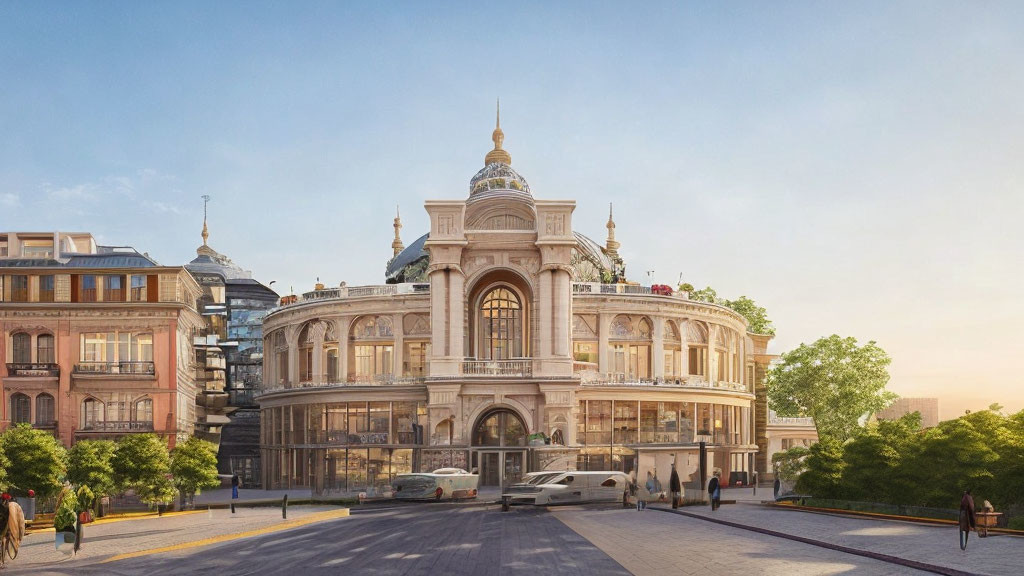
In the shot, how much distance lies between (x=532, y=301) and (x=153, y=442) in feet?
103

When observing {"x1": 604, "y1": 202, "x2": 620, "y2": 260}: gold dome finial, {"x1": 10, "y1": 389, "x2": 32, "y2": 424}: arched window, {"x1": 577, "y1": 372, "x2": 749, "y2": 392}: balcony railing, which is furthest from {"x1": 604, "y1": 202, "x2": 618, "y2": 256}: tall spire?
{"x1": 10, "y1": 389, "x2": 32, "y2": 424}: arched window

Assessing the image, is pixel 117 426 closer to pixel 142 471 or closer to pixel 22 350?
pixel 22 350

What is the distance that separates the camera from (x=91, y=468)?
175 feet

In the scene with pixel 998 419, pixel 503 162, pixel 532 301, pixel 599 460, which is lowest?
pixel 599 460

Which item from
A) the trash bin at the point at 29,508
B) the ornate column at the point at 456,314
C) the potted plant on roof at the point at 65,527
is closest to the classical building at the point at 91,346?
the trash bin at the point at 29,508

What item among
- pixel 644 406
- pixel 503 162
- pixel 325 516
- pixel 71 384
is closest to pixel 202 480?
pixel 325 516

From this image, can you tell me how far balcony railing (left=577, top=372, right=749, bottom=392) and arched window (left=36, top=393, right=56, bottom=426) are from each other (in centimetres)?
3938

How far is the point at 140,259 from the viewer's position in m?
74.1

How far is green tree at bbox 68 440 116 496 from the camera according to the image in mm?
53219

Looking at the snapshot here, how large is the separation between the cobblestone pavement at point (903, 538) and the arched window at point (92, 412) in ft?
148

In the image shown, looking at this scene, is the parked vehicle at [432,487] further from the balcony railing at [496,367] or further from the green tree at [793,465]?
the green tree at [793,465]

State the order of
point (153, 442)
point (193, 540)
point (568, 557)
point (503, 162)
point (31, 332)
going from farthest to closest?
1. point (503, 162)
2. point (31, 332)
3. point (153, 442)
4. point (193, 540)
5. point (568, 557)

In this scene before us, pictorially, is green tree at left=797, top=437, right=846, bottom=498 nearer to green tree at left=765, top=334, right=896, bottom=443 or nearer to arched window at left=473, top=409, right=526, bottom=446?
arched window at left=473, top=409, right=526, bottom=446

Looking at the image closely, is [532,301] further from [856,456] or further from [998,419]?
[998,419]
